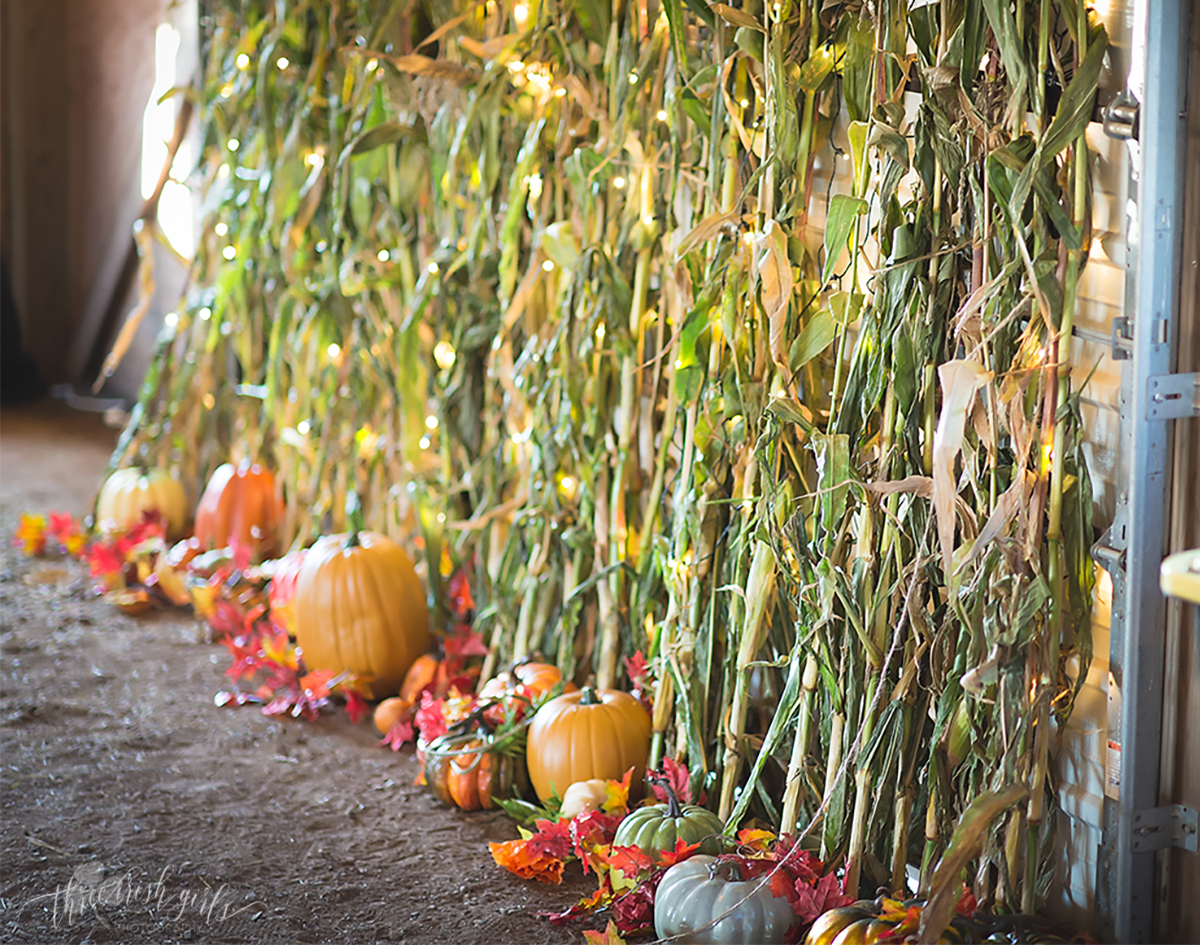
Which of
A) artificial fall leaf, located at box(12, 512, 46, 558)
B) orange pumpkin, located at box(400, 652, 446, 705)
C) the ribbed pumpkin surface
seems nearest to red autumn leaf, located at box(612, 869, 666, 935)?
orange pumpkin, located at box(400, 652, 446, 705)

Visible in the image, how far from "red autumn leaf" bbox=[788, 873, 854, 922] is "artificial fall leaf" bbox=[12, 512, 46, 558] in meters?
2.96

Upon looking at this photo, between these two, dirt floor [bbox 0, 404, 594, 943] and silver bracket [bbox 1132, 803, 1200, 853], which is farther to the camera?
dirt floor [bbox 0, 404, 594, 943]

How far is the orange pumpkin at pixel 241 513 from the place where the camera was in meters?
3.75

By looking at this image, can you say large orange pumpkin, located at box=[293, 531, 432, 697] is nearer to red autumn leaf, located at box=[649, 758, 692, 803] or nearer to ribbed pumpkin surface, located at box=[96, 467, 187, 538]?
red autumn leaf, located at box=[649, 758, 692, 803]

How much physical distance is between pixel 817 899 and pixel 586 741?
0.57m

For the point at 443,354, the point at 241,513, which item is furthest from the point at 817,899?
the point at 241,513

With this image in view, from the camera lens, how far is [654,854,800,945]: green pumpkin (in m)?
1.87

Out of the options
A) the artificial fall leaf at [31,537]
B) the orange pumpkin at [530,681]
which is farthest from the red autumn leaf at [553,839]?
the artificial fall leaf at [31,537]

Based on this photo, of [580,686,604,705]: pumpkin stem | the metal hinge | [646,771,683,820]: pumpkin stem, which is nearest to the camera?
the metal hinge

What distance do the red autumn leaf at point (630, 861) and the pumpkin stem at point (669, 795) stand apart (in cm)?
10

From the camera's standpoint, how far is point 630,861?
2.04 m

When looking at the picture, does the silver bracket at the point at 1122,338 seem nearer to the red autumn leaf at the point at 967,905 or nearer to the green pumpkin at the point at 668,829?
the red autumn leaf at the point at 967,905

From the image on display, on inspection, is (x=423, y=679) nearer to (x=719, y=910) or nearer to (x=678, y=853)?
(x=678, y=853)

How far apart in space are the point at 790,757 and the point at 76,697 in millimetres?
1749
